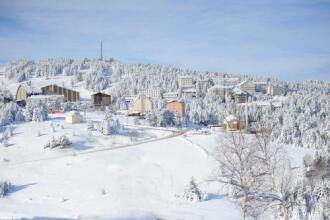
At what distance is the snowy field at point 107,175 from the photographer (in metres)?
26.1

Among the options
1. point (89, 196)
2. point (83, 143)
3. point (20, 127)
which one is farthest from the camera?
point (20, 127)

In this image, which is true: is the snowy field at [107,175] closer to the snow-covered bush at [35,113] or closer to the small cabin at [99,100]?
the snow-covered bush at [35,113]

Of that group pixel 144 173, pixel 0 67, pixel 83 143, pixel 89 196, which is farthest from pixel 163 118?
pixel 0 67

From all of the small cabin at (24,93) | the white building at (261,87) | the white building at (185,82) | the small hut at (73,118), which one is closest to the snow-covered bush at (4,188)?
the small hut at (73,118)

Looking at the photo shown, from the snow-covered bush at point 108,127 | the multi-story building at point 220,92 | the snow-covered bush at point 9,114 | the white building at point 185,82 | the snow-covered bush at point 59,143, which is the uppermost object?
the white building at point 185,82

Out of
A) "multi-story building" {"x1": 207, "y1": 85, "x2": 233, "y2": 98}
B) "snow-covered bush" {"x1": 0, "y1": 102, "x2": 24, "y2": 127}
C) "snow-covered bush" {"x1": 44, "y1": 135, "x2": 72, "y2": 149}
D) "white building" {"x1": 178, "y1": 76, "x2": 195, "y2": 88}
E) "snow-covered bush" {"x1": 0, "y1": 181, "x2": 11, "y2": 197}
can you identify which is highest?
"white building" {"x1": 178, "y1": 76, "x2": 195, "y2": 88}

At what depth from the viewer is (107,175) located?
3675cm

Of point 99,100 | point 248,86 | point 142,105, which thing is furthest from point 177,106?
point 248,86

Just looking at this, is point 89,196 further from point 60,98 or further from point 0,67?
point 0,67

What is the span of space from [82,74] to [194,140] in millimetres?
120668

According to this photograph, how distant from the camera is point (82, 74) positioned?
546 ft

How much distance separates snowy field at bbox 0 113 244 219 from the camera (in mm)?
26141

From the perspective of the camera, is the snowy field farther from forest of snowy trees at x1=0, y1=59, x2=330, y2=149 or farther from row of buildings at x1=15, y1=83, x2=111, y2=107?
row of buildings at x1=15, y1=83, x2=111, y2=107

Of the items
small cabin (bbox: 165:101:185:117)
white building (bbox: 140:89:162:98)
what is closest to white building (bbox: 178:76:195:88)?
white building (bbox: 140:89:162:98)
